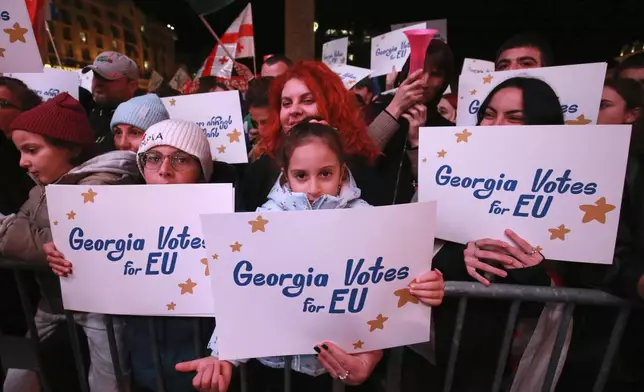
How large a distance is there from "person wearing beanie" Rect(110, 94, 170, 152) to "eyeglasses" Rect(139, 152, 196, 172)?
76 centimetres

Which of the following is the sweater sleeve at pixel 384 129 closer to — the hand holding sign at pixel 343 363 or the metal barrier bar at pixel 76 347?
the hand holding sign at pixel 343 363

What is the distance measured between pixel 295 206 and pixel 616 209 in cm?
110

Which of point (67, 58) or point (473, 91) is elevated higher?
point (67, 58)

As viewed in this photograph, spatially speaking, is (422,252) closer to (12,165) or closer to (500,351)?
(500,351)

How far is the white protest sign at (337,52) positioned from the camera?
6.50 m

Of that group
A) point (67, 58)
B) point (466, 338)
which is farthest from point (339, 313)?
point (67, 58)

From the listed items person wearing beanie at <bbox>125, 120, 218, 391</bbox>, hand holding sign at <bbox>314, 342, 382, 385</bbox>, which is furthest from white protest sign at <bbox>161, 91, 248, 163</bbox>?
hand holding sign at <bbox>314, 342, 382, 385</bbox>

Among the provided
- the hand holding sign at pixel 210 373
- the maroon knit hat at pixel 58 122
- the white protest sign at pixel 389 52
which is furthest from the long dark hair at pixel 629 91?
the maroon knit hat at pixel 58 122

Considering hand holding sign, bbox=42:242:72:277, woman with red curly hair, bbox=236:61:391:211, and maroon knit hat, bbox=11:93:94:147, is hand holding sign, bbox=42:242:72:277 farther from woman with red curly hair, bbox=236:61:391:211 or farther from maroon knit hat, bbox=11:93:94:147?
woman with red curly hair, bbox=236:61:391:211

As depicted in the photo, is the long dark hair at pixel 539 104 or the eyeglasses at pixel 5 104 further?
the eyeglasses at pixel 5 104

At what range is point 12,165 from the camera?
2484 mm

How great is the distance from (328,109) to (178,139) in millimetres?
852

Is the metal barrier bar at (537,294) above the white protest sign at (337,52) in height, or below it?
below

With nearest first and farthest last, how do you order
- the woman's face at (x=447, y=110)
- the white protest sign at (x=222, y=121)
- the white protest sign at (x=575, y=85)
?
the white protest sign at (x=575, y=85), the white protest sign at (x=222, y=121), the woman's face at (x=447, y=110)
